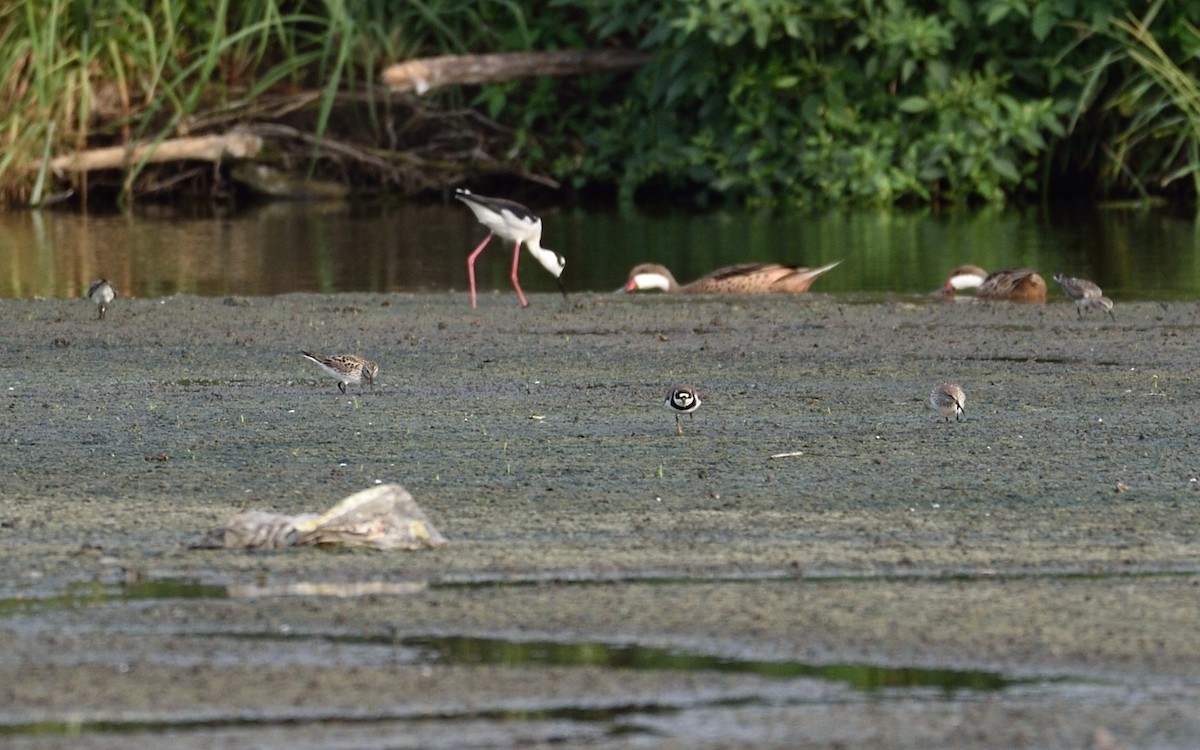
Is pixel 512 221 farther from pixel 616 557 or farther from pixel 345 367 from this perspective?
pixel 616 557

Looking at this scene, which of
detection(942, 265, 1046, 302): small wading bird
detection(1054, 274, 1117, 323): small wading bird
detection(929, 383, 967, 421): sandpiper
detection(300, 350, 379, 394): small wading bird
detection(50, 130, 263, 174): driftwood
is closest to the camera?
detection(929, 383, 967, 421): sandpiper

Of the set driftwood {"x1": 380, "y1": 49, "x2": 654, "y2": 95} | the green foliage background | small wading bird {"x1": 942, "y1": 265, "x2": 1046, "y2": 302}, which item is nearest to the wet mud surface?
small wading bird {"x1": 942, "y1": 265, "x2": 1046, "y2": 302}

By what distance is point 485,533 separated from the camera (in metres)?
5.37

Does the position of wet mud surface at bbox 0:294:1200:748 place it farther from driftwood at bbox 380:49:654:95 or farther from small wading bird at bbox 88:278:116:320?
driftwood at bbox 380:49:654:95

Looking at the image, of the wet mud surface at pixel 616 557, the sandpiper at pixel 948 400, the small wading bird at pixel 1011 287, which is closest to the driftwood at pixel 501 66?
the small wading bird at pixel 1011 287

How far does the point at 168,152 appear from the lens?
69.6 ft

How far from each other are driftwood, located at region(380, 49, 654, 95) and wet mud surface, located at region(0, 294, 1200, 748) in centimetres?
1120

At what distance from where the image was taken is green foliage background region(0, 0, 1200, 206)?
63.2 ft

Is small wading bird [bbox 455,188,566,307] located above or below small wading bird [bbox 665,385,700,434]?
above

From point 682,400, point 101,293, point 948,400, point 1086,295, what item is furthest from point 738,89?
point 682,400

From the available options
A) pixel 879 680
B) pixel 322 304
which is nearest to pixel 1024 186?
pixel 322 304

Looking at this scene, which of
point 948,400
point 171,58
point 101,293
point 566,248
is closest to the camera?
point 948,400

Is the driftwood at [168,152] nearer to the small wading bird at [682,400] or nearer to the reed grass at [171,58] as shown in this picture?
the reed grass at [171,58]

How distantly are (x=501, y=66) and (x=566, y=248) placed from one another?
15.2ft
